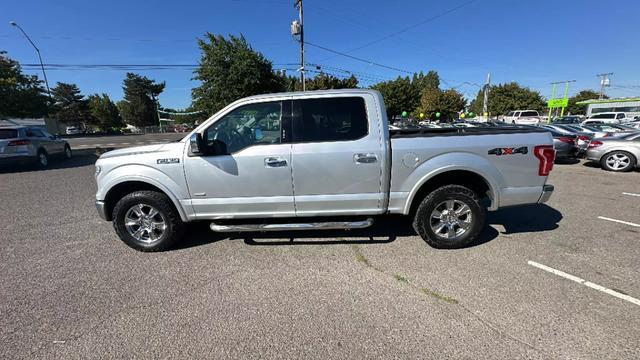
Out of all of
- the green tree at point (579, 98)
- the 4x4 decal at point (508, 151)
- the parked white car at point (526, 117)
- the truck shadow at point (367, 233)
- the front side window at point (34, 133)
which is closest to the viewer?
the 4x4 decal at point (508, 151)

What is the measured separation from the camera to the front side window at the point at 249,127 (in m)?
3.43

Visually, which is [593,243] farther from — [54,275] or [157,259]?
[54,275]

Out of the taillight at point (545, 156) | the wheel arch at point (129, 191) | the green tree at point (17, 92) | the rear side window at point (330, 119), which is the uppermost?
the green tree at point (17, 92)

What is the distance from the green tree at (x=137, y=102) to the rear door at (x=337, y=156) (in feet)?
245

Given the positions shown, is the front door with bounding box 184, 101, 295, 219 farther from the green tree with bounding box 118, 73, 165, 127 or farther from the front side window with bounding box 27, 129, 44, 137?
the green tree with bounding box 118, 73, 165, 127

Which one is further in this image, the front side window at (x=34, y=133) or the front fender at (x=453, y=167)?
the front side window at (x=34, y=133)

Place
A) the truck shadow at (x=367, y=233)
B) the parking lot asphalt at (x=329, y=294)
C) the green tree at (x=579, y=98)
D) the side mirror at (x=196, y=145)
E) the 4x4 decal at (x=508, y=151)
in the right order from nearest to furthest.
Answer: the parking lot asphalt at (x=329, y=294)
the side mirror at (x=196, y=145)
the 4x4 decal at (x=508, y=151)
the truck shadow at (x=367, y=233)
the green tree at (x=579, y=98)

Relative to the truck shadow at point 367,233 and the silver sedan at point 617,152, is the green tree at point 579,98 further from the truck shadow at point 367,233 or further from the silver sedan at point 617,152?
the truck shadow at point 367,233

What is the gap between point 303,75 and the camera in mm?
20562

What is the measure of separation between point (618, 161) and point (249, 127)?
11769mm

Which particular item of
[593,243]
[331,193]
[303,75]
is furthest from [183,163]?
[303,75]

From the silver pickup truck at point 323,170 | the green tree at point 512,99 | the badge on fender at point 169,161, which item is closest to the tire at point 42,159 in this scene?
the silver pickup truck at point 323,170

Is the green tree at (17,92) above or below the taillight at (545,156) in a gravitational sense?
above

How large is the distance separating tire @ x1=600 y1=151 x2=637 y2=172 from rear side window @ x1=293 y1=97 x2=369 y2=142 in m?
10.4
